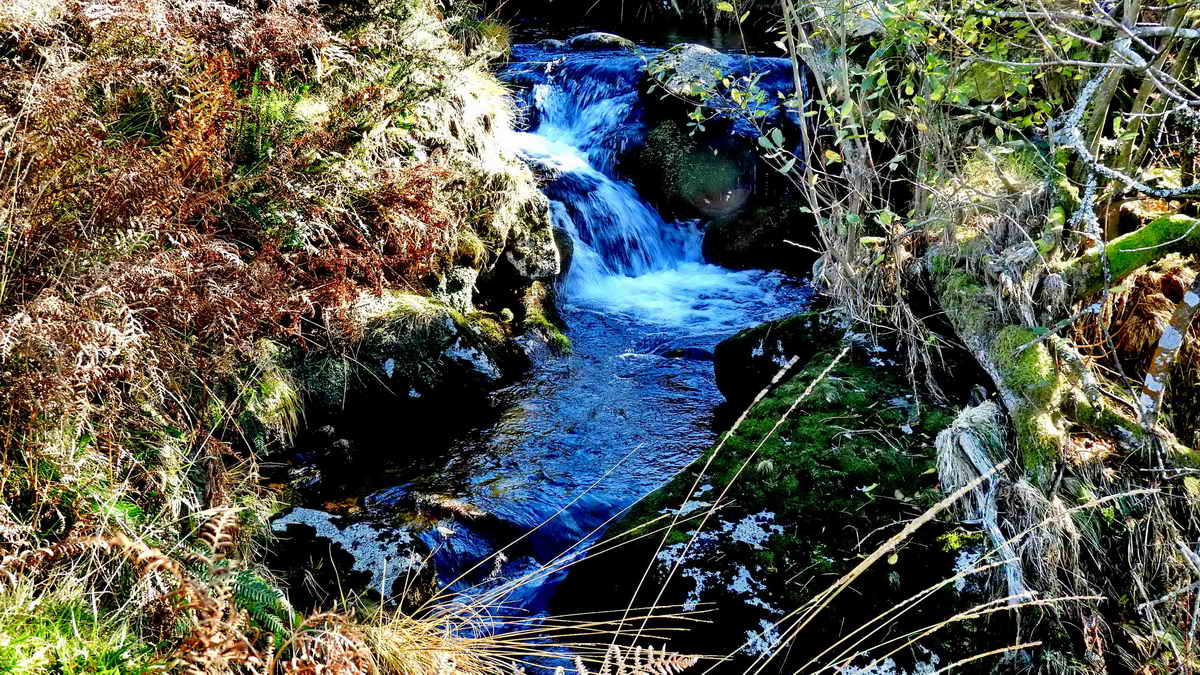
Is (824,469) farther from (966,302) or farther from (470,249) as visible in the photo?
(470,249)

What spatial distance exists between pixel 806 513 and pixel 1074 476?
1.10 metres

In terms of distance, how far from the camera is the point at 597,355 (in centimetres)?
689

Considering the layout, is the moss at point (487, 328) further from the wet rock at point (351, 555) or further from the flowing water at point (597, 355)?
the wet rock at point (351, 555)

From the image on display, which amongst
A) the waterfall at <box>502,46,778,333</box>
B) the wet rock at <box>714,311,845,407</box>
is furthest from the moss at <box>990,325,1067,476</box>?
the waterfall at <box>502,46,778,333</box>

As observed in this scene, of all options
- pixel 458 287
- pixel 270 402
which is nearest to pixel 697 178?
pixel 458 287

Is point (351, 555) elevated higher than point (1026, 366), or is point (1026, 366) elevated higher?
point (1026, 366)

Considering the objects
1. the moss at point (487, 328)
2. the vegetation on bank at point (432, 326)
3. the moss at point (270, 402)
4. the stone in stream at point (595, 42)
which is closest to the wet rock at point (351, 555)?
the vegetation on bank at point (432, 326)

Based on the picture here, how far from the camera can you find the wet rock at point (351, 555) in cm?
388

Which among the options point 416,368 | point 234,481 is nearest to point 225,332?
point 234,481

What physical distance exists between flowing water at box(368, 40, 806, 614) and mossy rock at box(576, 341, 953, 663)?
2.60ft

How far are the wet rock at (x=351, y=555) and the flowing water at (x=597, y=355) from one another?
149 millimetres

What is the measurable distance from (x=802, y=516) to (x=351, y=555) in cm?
227

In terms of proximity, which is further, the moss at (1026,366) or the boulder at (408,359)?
the boulder at (408,359)

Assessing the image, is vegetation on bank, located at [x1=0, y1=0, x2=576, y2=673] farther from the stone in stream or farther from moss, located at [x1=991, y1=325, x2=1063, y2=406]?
the stone in stream
